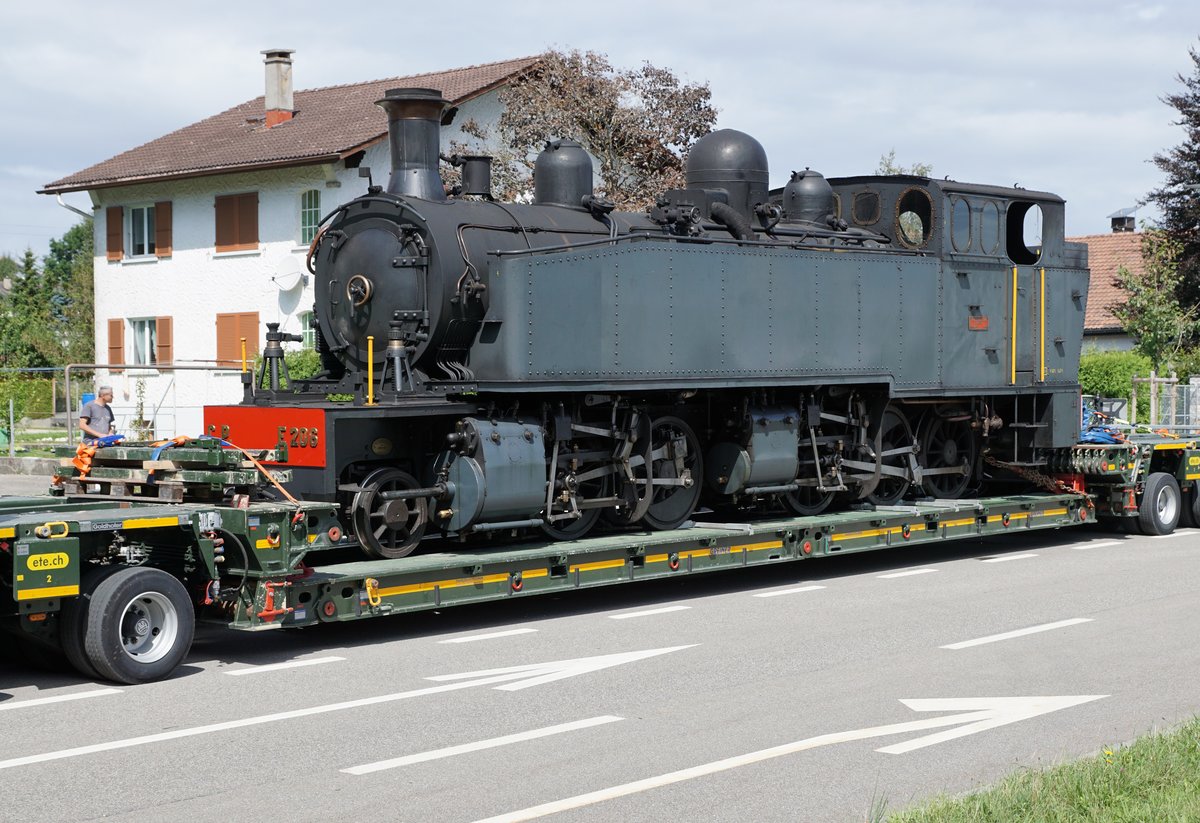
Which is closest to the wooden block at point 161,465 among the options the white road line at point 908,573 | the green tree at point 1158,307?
the white road line at point 908,573

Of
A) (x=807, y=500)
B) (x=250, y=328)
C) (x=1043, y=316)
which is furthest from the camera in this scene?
(x=250, y=328)

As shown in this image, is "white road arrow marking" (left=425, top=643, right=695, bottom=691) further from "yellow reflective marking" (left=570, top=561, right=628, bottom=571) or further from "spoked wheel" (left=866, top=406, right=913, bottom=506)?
"spoked wheel" (left=866, top=406, right=913, bottom=506)

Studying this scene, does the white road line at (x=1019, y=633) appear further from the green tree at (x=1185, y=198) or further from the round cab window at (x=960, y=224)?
the green tree at (x=1185, y=198)

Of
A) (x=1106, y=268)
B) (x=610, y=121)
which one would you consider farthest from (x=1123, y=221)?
(x=610, y=121)

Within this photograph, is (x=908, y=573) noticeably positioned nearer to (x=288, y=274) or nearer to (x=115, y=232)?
(x=288, y=274)

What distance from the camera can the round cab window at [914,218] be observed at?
14.7 metres

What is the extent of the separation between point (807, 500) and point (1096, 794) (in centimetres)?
859

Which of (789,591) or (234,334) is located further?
(234,334)

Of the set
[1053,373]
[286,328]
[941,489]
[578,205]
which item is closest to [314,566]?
[578,205]

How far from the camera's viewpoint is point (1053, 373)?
624 inches

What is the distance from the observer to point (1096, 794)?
18.6 ft

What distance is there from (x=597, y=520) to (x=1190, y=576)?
5498mm

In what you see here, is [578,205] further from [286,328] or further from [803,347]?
[286,328]

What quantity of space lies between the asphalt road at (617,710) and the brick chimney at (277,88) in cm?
2408
